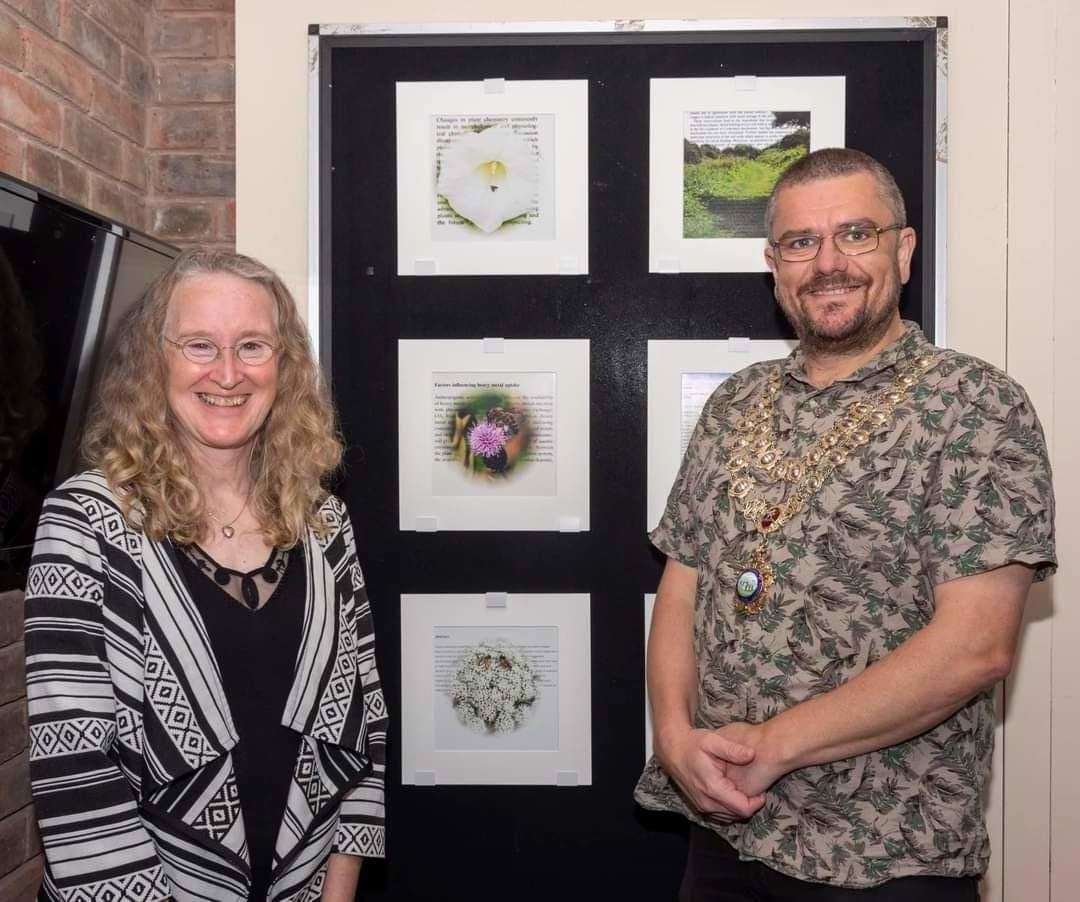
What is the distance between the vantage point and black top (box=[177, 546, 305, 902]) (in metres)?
1.59

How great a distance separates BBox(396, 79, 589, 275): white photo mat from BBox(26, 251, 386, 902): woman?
562mm

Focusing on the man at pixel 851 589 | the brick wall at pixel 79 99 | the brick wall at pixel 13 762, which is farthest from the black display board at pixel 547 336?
the brick wall at pixel 13 762

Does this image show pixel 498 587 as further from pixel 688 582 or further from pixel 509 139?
pixel 509 139

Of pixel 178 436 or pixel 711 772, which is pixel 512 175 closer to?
pixel 178 436

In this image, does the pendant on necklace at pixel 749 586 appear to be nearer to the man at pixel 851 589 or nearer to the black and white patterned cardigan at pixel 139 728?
the man at pixel 851 589

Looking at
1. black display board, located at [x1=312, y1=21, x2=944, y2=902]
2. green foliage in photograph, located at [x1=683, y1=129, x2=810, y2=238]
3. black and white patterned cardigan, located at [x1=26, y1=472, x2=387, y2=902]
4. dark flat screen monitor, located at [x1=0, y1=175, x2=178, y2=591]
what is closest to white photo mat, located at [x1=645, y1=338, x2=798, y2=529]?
black display board, located at [x1=312, y1=21, x2=944, y2=902]

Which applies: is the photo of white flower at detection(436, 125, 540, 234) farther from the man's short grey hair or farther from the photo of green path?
the man's short grey hair

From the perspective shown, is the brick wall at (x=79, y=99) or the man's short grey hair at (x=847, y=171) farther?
the brick wall at (x=79, y=99)

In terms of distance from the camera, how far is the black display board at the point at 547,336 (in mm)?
2244

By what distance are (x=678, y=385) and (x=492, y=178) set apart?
0.60 meters

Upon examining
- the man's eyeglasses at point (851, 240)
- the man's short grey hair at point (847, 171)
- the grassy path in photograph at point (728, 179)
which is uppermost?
the grassy path in photograph at point (728, 179)

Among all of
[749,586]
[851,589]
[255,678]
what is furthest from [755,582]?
[255,678]

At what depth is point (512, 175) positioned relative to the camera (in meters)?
2.26

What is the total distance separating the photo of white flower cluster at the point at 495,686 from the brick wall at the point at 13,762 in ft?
3.03
